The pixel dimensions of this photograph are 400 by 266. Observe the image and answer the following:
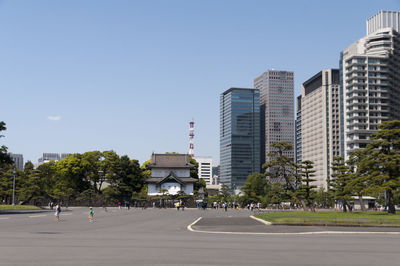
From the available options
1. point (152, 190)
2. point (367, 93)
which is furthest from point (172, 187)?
point (367, 93)

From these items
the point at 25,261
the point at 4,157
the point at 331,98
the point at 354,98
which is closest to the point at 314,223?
the point at 25,261

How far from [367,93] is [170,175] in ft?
229

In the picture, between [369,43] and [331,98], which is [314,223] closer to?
[369,43]

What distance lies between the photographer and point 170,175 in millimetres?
103000

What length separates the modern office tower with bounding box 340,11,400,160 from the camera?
5285 inches

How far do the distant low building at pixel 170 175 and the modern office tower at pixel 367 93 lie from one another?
→ 175 feet

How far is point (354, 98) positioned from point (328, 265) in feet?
427

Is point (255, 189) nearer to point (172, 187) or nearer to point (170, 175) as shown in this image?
point (172, 187)

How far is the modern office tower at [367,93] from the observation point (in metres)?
134

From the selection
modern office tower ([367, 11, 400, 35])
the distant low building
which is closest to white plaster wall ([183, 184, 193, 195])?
the distant low building

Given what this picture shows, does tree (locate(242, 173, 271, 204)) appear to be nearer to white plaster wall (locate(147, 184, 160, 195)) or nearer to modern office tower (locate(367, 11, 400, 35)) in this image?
white plaster wall (locate(147, 184, 160, 195))

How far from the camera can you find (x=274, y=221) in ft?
112

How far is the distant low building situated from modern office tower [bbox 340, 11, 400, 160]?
53.3m

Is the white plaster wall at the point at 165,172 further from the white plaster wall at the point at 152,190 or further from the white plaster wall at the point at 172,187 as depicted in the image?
the white plaster wall at the point at 172,187
